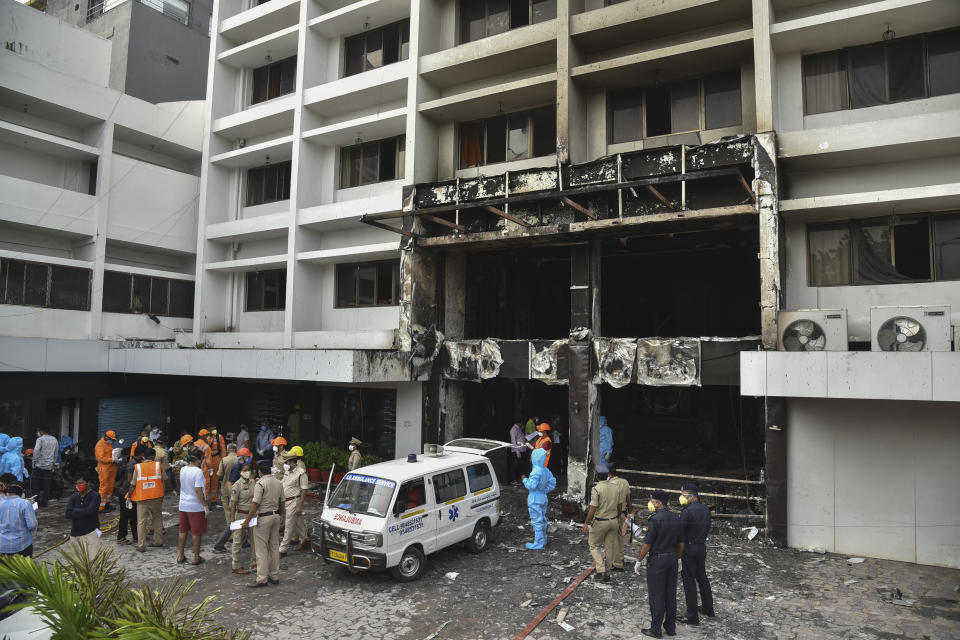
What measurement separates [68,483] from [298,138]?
12.5 meters

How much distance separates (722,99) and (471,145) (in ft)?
22.8

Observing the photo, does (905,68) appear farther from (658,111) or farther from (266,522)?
(266,522)

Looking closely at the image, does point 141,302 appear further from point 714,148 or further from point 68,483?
point 714,148

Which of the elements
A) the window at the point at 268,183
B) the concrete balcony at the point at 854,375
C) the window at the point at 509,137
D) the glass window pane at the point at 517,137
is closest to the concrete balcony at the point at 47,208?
the window at the point at 268,183

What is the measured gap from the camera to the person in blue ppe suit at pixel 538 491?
34.3 ft

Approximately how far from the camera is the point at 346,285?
1902 cm

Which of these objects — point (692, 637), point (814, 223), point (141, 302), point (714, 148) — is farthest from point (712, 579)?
point (141, 302)

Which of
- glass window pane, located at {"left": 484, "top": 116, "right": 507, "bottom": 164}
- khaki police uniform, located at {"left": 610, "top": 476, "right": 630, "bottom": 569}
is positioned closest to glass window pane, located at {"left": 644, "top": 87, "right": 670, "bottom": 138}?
glass window pane, located at {"left": 484, "top": 116, "right": 507, "bottom": 164}

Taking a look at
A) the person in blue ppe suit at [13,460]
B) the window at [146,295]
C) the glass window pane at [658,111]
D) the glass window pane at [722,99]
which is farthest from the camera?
the window at [146,295]

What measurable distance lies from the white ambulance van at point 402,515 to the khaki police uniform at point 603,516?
2.33m

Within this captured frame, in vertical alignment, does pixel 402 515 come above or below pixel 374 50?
below

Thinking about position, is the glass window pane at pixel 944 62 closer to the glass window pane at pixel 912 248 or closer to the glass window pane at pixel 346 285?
the glass window pane at pixel 912 248

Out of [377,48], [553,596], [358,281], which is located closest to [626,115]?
[377,48]

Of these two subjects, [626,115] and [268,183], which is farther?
[268,183]
